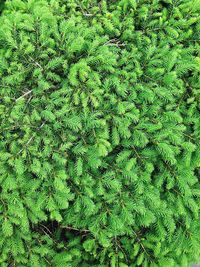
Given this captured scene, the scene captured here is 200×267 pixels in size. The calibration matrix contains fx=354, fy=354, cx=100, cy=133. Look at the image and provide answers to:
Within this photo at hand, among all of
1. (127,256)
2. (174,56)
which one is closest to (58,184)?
(127,256)

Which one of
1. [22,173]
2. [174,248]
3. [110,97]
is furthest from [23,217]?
[174,248]

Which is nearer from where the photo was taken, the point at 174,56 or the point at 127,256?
the point at 174,56

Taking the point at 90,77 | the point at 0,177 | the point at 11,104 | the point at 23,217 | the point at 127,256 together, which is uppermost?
the point at 90,77

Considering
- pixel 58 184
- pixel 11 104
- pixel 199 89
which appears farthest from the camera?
pixel 199 89

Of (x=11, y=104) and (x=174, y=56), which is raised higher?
(x=174, y=56)

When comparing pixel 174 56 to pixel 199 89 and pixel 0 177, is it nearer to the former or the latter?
pixel 199 89

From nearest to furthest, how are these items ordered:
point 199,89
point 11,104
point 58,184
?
point 58,184, point 11,104, point 199,89
